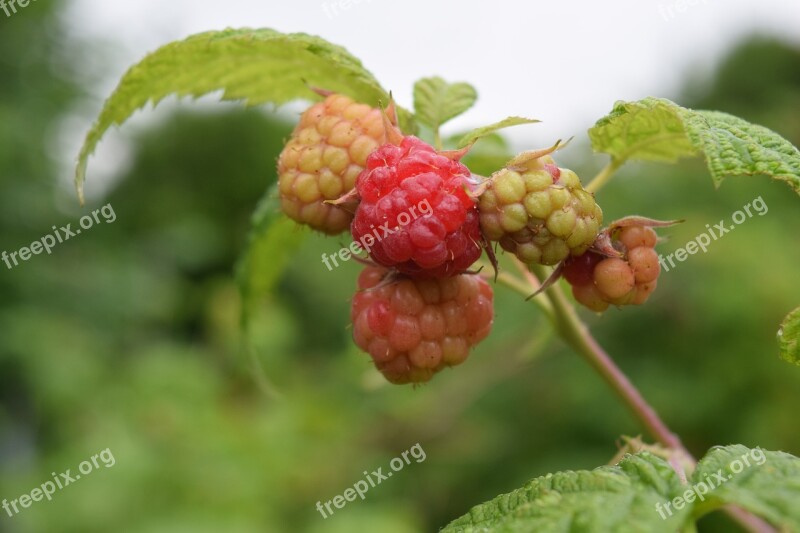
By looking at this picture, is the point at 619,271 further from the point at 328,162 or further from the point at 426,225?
the point at 328,162

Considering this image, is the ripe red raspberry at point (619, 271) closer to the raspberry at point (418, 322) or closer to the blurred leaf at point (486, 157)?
the raspberry at point (418, 322)

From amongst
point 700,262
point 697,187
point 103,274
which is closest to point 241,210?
point 103,274

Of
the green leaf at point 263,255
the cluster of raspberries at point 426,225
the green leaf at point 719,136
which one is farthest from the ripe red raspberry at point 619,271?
the green leaf at point 263,255

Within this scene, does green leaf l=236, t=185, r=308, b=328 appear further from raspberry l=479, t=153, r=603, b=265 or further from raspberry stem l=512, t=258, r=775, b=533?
raspberry l=479, t=153, r=603, b=265

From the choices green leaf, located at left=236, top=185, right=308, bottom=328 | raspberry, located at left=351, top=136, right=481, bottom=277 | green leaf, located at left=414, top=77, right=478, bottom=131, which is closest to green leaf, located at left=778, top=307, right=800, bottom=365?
raspberry, located at left=351, top=136, right=481, bottom=277

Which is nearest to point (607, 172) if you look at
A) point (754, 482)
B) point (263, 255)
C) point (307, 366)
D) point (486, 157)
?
point (486, 157)
